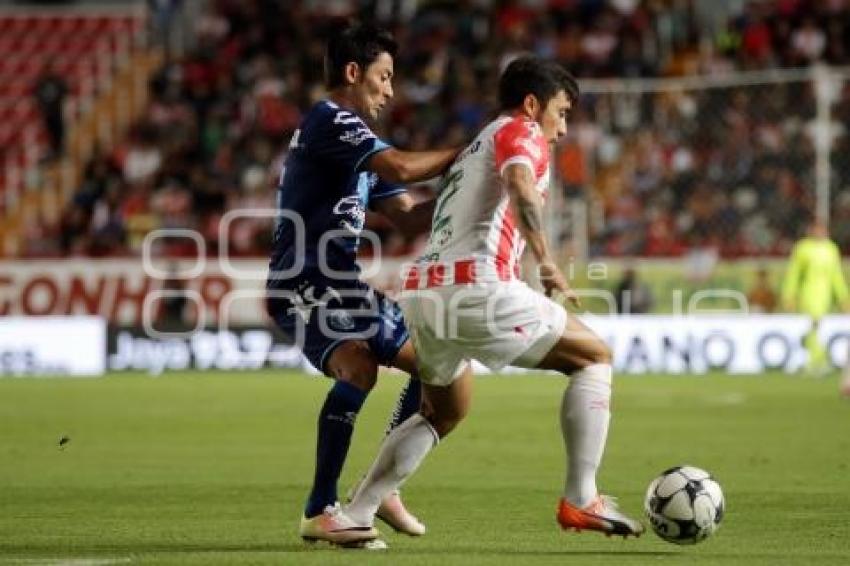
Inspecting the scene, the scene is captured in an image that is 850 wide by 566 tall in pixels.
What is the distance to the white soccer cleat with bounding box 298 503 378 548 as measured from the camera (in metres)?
8.71

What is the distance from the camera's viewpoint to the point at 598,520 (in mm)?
8422

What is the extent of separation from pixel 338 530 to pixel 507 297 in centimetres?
132

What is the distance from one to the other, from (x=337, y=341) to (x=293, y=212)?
A: 0.66 m

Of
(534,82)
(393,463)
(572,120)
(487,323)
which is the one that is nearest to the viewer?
(487,323)

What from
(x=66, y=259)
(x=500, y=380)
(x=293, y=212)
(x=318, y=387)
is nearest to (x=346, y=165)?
(x=293, y=212)

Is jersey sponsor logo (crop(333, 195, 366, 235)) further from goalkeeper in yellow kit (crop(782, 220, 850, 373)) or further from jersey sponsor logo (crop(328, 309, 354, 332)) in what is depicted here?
goalkeeper in yellow kit (crop(782, 220, 850, 373))

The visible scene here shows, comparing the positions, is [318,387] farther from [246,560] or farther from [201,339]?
[246,560]

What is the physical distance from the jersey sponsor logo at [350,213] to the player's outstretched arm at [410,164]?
19.6 inches

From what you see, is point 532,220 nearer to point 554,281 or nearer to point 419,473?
point 554,281

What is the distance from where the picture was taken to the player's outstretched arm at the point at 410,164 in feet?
27.7

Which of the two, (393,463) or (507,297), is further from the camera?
(393,463)

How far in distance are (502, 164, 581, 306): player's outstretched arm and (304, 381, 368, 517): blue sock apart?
3.75 ft

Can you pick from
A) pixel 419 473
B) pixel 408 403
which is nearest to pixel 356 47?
pixel 408 403

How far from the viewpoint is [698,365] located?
26.1 metres
